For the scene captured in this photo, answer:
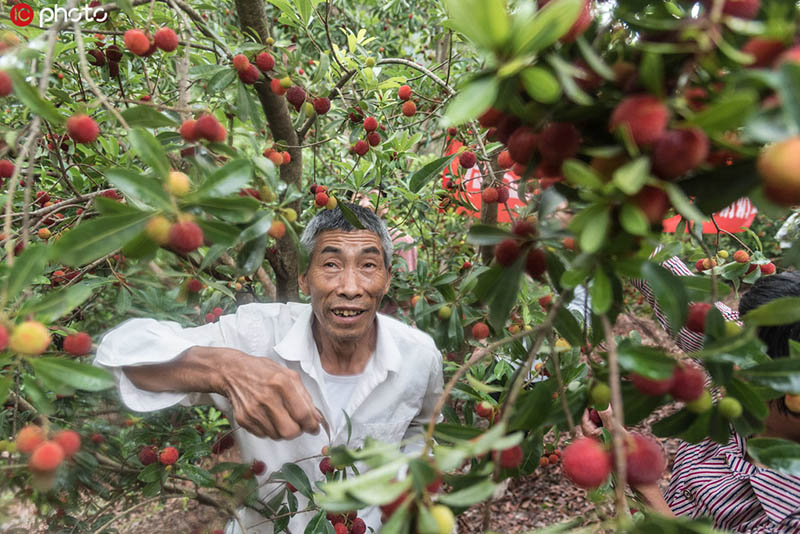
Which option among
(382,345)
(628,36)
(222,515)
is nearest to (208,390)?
(382,345)

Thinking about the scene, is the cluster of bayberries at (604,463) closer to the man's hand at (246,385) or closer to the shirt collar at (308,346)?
the man's hand at (246,385)

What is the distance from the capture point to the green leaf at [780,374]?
60cm

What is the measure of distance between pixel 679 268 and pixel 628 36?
1.07 m

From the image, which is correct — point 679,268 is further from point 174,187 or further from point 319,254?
point 174,187

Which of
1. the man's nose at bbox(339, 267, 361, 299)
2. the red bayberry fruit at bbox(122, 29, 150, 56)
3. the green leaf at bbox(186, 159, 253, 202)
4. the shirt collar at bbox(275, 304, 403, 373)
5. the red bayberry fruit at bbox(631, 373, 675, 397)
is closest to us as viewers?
the red bayberry fruit at bbox(631, 373, 675, 397)

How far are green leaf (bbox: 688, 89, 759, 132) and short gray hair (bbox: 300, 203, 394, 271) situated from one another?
1.25 m

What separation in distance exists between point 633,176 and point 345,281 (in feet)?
3.97

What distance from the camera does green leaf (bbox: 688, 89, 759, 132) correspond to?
0.44 m

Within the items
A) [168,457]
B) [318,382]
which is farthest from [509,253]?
[168,457]

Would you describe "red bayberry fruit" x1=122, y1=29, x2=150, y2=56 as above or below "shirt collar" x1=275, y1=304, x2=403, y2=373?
above

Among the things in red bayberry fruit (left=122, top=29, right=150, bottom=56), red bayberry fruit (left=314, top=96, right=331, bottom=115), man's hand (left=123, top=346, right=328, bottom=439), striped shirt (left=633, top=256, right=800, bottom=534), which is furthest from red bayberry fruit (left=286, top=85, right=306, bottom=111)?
striped shirt (left=633, top=256, right=800, bottom=534)

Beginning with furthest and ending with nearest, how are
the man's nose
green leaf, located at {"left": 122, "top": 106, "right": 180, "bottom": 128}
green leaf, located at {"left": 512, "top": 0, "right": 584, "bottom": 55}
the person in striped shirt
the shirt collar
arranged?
the shirt collar, the man's nose, the person in striped shirt, green leaf, located at {"left": 122, "top": 106, "right": 180, "bottom": 128}, green leaf, located at {"left": 512, "top": 0, "right": 584, "bottom": 55}

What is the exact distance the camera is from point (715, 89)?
56 cm

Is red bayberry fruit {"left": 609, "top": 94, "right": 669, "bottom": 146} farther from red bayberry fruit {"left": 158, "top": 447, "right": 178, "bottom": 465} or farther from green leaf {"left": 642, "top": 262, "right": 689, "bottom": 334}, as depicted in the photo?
red bayberry fruit {"left": 158, "top": 447, "right": 178, "bottom": 465}
